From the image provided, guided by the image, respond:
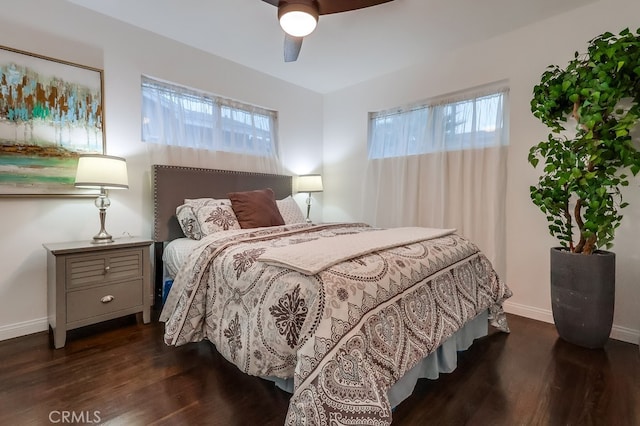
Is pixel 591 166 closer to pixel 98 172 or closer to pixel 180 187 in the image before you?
pixel 180 187

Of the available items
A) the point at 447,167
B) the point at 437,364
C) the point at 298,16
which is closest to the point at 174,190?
the point at 298,16

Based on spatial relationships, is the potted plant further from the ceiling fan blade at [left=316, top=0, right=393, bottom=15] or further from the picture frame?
the picture frame

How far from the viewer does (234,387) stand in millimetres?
1589

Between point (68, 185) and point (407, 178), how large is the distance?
10.4 feet

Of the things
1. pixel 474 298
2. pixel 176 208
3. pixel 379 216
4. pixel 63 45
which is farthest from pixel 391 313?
pixel 63 45

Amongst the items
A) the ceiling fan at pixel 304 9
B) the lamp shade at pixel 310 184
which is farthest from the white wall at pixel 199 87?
the ceiling fan at pixel 304 9

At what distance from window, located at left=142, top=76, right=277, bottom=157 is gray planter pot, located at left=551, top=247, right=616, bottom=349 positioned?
3108 mm

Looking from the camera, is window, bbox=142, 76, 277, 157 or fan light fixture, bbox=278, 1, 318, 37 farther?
window, bbox=142, 76, 277, 157

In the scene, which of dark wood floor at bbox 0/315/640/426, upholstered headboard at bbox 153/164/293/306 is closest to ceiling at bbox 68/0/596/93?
upholstered headboard at bbox 153/164/293/306

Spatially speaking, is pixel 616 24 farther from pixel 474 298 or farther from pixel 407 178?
pixel 474 298

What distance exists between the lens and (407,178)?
3475 millimetres

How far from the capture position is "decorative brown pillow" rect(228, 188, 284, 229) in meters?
2.65

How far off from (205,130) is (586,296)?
3.54 meters

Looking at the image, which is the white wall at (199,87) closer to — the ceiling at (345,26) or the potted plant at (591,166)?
the ceiling at (345,26)
